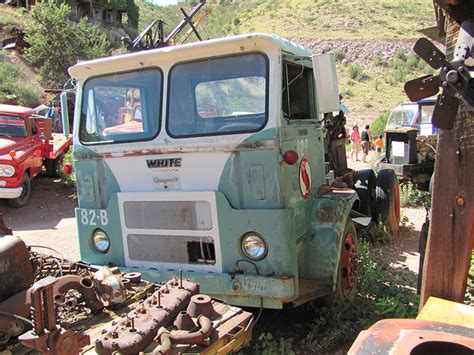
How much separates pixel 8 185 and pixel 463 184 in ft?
34.2

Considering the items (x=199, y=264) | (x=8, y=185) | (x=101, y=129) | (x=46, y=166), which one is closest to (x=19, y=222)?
(x=8, y=185)

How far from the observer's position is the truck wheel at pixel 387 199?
24.3ft

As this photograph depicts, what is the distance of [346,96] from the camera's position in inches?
1501

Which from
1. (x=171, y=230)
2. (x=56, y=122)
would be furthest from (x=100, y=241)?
(x=56, y=122)

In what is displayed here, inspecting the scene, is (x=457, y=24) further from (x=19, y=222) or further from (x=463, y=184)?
(x=19, y=222)

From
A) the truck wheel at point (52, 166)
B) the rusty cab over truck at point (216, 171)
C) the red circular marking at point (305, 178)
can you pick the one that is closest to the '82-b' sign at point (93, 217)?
the rusty cab over truck at point (216, 171)

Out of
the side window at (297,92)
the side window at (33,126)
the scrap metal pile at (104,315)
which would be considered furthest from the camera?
the side window at (33,126)

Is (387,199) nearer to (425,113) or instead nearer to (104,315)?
(104,315)

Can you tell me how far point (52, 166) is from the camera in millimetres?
13438

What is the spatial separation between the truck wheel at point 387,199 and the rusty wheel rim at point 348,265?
2.61 m

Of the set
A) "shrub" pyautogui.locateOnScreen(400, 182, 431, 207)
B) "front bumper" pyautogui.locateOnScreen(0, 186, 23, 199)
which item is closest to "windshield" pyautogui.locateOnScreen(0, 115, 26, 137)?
"front bumper" pyautogui.locateOnScreen(0, 186, 23, 199)

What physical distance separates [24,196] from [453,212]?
11.0 meters

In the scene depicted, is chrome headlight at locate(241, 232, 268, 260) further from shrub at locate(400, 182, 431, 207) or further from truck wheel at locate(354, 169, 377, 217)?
shrub at locate(400, 182, 431, 207)

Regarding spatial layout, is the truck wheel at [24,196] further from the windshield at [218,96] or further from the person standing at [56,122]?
the windshield at [218,96]
